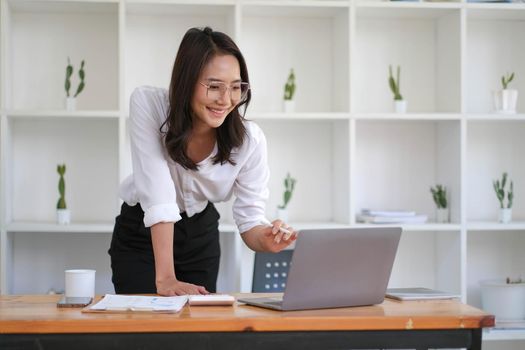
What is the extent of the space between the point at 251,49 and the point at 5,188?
1.38m

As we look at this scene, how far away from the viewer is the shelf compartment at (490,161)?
424 cm

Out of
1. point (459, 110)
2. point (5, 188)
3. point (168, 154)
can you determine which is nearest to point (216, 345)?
point (168, 154)

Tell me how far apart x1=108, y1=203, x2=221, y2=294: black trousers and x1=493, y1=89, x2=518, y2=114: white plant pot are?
71.2 inches

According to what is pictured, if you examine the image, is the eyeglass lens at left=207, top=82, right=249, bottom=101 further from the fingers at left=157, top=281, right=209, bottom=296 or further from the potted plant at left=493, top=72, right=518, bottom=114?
the potted plant at left=493, top=72, right=518, bottom=114

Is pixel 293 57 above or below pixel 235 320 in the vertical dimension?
above

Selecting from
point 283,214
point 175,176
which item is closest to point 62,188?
point 283,214

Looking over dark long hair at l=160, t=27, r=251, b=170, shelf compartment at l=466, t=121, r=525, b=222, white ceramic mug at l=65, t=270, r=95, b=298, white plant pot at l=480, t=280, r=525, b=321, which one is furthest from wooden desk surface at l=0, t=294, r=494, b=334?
shelf compartment at l=466, t=121, r=525, b=222

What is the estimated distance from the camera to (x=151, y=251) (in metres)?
2.64

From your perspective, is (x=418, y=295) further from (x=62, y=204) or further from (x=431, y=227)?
(x=62, y=204)

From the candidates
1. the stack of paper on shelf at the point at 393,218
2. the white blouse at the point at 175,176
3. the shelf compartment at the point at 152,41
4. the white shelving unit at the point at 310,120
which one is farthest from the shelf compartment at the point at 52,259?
the white blouse at the point at 175,176

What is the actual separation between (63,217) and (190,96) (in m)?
1.65

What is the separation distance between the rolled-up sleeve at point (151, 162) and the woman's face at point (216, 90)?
0.14m

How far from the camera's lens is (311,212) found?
163 inches

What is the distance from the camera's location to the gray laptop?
73.0 inches
